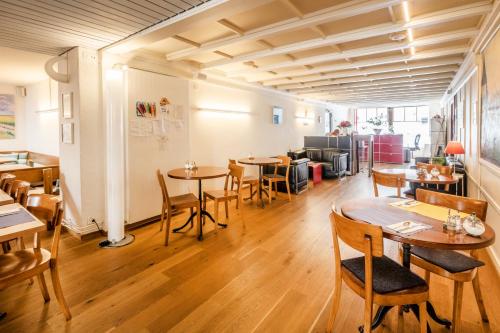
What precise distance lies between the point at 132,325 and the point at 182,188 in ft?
9.09

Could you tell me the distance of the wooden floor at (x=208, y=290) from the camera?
1.88m

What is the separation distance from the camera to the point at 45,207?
2.03 meters

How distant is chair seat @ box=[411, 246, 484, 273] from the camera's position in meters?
1.61

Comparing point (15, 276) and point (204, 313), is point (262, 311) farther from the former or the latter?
point (15, 276)

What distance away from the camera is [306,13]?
9.09 feet

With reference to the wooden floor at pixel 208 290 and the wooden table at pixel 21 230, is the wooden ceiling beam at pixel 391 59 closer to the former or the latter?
the wooden floor at pixel 208 290

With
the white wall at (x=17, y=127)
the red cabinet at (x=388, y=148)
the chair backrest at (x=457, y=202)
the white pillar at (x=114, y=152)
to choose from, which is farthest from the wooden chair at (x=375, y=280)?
the red cabinet at (x=388, y=148)

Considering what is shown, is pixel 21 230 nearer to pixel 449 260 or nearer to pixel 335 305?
pixel 335 305

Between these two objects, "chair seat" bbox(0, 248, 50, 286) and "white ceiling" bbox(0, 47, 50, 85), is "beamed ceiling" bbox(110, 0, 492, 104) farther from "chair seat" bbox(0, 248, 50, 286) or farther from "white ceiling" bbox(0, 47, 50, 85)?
"chair seat" bbox(0, 248, 50, 286)

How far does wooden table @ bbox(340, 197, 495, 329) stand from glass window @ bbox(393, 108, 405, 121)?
42.0 feet

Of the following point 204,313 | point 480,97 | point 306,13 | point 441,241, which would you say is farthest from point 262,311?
point 480,97

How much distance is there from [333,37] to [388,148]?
28.9 ft

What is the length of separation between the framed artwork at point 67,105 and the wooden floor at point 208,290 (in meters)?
1.59

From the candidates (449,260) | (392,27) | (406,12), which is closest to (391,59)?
(392,27)
